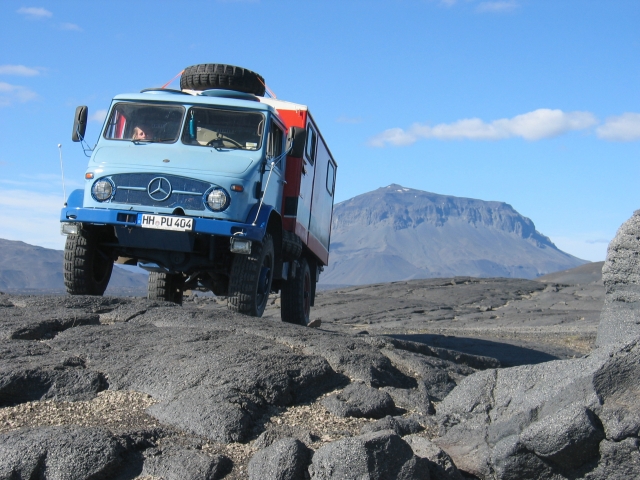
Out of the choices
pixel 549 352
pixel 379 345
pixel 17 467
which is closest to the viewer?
pixel 17 467

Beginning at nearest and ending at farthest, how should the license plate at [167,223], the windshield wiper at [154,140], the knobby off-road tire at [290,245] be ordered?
the license plate at [167,223]
the windshield wiper at [154,140]
the knobby off-road tire at [290,245]

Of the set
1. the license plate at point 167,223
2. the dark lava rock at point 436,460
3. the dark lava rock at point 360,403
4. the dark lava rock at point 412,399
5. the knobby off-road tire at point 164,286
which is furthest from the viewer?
the knobby off-road tire at point 164,286

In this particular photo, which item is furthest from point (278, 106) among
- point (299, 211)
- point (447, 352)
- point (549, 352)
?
point (549, 352)

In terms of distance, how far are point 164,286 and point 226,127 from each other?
2.61 meters

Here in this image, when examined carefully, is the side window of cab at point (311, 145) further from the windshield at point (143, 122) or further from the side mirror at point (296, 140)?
the windshield at point (143, 122)

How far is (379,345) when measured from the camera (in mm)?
7852

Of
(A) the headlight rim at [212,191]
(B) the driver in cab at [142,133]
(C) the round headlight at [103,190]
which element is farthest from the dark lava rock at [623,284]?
(B) the driver in cab at [142,133]

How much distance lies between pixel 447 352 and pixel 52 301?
4.18 m

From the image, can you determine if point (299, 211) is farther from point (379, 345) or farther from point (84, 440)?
point (84, 440)

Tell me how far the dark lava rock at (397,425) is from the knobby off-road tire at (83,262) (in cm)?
477

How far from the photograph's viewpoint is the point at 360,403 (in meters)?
5.97

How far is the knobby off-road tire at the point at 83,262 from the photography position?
918cm

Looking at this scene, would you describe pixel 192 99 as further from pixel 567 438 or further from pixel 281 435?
pixel 567 438

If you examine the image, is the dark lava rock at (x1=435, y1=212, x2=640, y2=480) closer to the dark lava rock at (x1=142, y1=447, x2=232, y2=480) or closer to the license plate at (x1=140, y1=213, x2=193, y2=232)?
the dark lava rock at (x1=142, y1=447, x2=232, y2=480)
